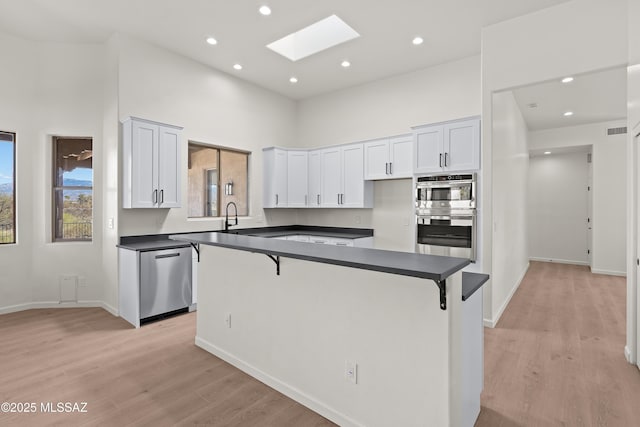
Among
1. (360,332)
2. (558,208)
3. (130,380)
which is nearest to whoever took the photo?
(360,332)

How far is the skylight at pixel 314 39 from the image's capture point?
409cm

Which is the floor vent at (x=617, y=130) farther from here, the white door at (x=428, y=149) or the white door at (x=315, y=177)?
the white door at (x=315, y=177)

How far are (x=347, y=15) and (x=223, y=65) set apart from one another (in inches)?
86.1

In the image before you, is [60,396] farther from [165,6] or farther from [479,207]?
[479,207]

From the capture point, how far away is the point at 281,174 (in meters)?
5.73

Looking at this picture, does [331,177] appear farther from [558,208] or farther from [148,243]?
[558,208]

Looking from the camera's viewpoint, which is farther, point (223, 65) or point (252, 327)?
point (223, 65)

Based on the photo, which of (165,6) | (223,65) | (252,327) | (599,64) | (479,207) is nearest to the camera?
(252,327)

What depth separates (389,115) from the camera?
5.29m

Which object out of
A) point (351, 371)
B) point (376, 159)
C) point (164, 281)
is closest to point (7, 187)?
point (164, 281)

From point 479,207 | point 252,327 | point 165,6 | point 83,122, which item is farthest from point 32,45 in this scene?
point 479,207

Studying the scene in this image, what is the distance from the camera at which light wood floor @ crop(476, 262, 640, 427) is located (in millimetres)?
2121

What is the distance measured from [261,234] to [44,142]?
327cm

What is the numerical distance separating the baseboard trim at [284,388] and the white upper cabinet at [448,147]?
314 cm
